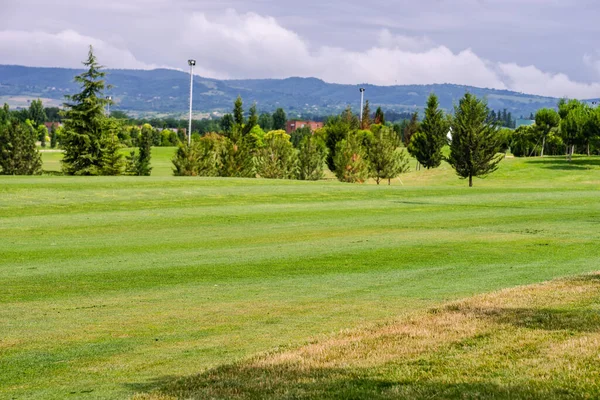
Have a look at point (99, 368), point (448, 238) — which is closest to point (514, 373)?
point (99, 368)

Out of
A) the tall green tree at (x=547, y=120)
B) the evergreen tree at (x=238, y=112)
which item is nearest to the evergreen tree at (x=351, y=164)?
the evergreen tree at (x=238, y=112)

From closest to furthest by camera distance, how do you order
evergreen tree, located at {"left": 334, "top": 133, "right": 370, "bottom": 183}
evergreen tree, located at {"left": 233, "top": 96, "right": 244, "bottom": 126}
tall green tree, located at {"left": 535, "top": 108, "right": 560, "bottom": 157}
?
evergreen tree, located at {"left": 334, "top": 133, "right": 370, "bottom": 183} < evergreen tree, located at {"left": 233, "top": 96, "right": 244, "bottom": 126} < tall green tree, located at {"left": 535, "top": 108, "right": 560, "bottom": 157}

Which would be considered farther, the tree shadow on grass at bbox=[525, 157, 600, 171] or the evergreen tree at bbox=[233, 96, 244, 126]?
the tree shadow on grass at bbox=[525, 157, 600, 171]

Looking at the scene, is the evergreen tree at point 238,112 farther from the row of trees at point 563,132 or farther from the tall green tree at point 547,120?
the tall green tree at point 547,120

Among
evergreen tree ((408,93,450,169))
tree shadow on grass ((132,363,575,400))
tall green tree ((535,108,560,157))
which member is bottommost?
tree shadow on grass ((132,363,575,400))

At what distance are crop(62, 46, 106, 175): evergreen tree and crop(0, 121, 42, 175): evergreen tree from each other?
22.1 metres

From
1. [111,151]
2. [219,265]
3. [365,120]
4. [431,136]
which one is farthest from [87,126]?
[365,120]

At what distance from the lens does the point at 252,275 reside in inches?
790

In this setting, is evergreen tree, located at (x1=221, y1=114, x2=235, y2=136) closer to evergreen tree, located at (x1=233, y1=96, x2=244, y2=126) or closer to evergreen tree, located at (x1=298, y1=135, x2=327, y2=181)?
evergreen tree, located at (x1=233, y1=96, x2=244, y2=126)

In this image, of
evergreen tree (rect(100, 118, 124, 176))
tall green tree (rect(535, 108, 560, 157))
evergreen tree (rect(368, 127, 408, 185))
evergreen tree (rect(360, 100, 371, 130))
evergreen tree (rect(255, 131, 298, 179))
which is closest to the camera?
evergreen tree (rect(100, 118, 124, 176))

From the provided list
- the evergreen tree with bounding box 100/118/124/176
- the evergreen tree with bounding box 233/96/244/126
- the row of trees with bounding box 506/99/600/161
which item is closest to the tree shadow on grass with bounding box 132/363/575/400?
the evergreen tree with bounding box 100/118/124/176

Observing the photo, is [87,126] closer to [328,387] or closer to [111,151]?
[111,151]

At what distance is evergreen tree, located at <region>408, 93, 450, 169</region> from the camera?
100m

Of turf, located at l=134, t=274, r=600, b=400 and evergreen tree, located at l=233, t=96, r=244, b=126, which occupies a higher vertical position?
evergreen tree, located at l=233, t=96, r=244, b=126
